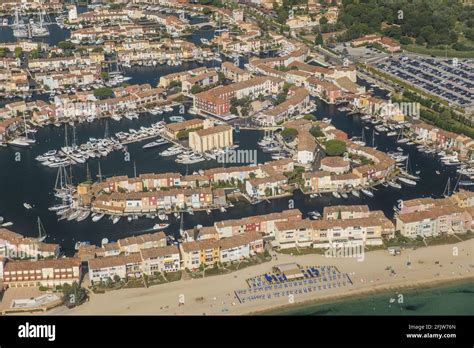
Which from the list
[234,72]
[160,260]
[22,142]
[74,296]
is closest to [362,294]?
[160,260]

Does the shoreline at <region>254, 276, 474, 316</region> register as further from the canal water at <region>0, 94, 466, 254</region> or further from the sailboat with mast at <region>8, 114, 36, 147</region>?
the sailboat with mast at <region>8, 114, 36, 147</region>

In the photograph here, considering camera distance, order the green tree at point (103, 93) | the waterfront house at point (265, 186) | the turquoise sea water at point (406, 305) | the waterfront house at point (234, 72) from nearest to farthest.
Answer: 1. the turquoise sea water at point (406, 305)
2. the waterfront house at point (265, 186)
3. the green tree at point (103, 93)
4. the waterfront house at point (234, 72)

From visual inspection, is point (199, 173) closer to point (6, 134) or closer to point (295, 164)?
point (295, 164)

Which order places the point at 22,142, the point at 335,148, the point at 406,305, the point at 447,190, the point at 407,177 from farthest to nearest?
the point at 22,142 < the point at 335,148 < the point at 407,177 < the point at 447,190 < the point at 406,305

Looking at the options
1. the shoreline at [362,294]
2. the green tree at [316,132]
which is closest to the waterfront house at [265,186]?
the green tree at [316,132]

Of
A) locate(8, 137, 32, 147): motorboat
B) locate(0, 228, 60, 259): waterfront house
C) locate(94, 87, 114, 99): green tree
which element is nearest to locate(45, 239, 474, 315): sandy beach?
locate(0, 228, 60, 259): waterfront house

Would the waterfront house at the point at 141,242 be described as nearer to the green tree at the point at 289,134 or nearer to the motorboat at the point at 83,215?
the motorboat at the point at 83,215

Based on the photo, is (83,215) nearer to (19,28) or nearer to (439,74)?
(439,74)
